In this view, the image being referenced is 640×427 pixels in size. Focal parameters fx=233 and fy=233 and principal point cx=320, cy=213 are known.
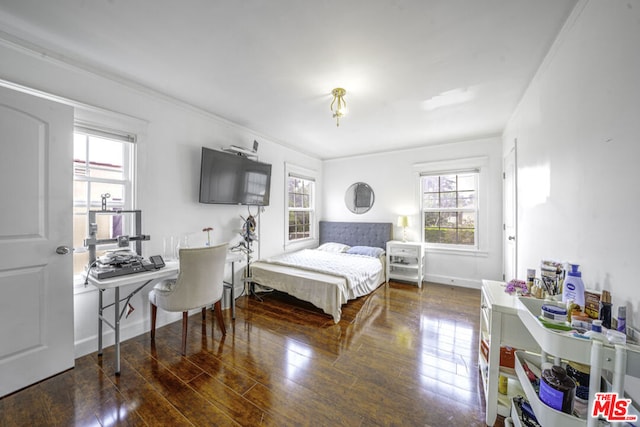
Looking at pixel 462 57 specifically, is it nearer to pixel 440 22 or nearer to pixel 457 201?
pixel 440 22

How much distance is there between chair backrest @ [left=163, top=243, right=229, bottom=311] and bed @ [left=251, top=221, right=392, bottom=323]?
3.63 ft

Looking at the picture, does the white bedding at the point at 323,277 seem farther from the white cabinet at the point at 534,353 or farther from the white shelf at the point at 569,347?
the white shelf at the point at 569,347

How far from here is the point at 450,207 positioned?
4082 millimetres

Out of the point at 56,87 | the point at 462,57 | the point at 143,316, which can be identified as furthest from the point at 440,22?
the point at 143,316

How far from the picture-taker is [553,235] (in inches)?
66.8

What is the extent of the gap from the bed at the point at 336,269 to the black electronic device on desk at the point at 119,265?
1.46 m

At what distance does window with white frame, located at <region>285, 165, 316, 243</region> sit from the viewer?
4.48m

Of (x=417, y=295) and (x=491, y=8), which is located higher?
(x=491, y=8)

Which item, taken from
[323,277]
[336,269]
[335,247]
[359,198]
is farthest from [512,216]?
[335,247]

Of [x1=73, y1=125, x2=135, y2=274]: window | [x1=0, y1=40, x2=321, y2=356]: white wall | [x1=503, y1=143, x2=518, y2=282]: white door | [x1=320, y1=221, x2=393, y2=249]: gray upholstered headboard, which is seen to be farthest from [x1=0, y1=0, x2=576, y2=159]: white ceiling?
[x1=320, y1=221, x2=393, y2=249]: gray upholstered headboard

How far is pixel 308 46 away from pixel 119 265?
2309 mm

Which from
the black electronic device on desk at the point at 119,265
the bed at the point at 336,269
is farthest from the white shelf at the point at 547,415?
the black electronic device on desk at the point at 119,265

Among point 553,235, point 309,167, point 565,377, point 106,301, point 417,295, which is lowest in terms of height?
point 417,295

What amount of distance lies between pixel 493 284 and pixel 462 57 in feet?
5.91
